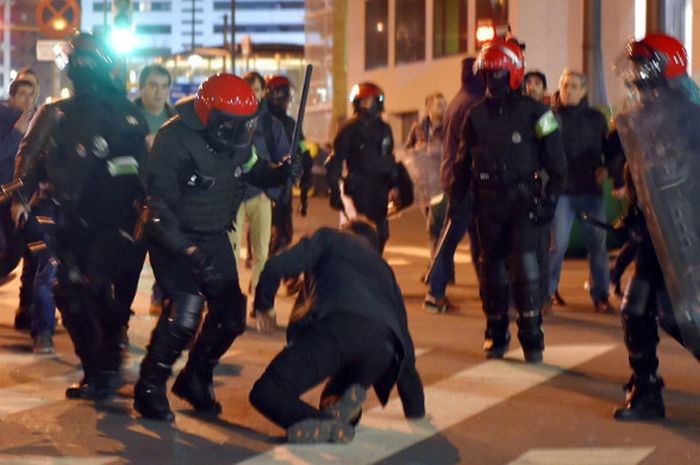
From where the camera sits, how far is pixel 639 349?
7.55 meters

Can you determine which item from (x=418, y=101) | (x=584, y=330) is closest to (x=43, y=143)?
(x=584, y=330)

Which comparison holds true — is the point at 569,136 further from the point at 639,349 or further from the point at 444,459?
the point at 444,459

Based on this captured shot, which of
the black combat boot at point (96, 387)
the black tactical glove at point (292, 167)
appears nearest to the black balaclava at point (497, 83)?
the black tactical glove at point (292, 167)

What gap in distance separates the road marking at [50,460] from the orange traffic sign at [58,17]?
470 inches

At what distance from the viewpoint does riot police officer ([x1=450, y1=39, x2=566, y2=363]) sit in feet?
29.5

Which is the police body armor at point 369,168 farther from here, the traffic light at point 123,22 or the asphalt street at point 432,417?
the traffic light at point 123,22

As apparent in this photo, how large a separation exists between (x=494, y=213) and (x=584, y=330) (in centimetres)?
193

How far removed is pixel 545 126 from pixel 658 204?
94.9 inches

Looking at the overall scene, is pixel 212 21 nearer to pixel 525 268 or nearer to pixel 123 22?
pixel 123 22

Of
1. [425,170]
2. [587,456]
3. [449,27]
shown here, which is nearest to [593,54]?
[425,170]

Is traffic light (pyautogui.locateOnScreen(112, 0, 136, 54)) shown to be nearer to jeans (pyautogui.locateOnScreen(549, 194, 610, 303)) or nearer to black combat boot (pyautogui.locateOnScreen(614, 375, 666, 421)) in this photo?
jeans (pyautogui.locateOnScreen(549, 194, 610, 303))

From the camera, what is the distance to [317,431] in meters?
6.89

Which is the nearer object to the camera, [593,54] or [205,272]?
[205,272]

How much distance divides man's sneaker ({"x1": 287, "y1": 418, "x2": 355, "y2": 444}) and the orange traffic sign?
1204 cm
